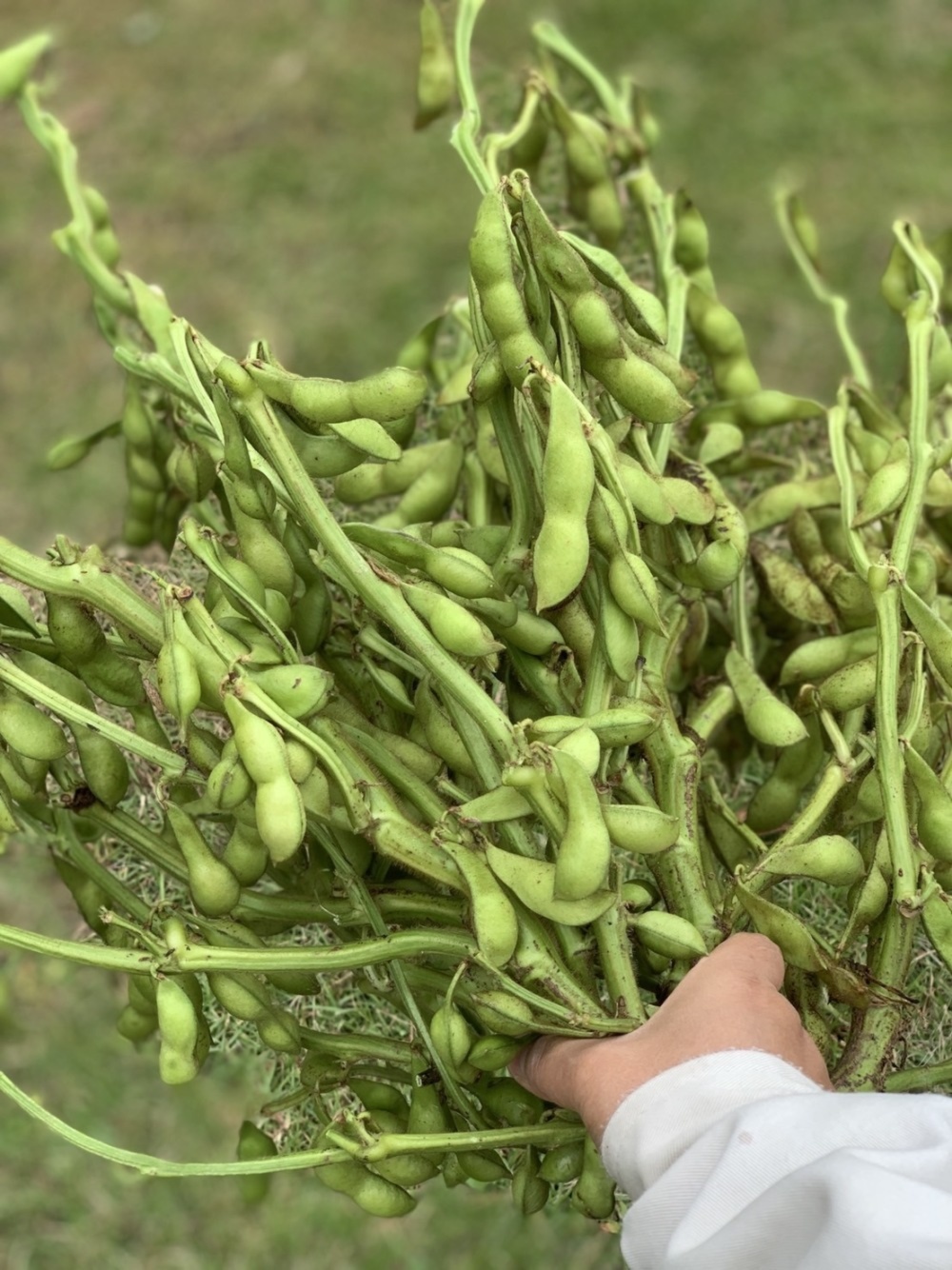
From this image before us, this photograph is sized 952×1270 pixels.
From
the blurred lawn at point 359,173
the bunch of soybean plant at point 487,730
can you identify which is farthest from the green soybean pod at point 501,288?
the blurred lawn at point 359,173

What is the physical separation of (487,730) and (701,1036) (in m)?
0.18

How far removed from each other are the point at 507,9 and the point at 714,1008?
222cm

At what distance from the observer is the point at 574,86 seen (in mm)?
1172

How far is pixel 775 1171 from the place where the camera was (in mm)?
579

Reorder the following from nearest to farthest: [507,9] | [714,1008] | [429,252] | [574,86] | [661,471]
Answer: [714,1008], [661,471], [574,86], [429,252], [507,9]

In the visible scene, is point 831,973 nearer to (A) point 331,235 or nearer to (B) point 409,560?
(B) point 409,560

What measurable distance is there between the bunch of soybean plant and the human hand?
0.06ft

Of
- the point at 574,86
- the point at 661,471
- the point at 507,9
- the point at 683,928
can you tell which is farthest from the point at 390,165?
the point at 683,928

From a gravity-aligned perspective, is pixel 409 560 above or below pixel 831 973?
above

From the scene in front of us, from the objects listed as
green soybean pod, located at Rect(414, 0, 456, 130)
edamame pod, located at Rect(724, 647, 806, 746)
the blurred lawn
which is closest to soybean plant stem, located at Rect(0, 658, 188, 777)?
edamame pod, located at Rect(724, 647, 806, 746)

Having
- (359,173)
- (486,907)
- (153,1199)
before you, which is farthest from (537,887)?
(359,173)

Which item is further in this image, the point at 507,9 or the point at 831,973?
the point at 507,9

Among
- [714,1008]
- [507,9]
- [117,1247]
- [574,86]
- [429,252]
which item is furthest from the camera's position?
[507,9]

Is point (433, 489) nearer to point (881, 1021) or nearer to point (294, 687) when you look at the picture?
point (294, 687)
